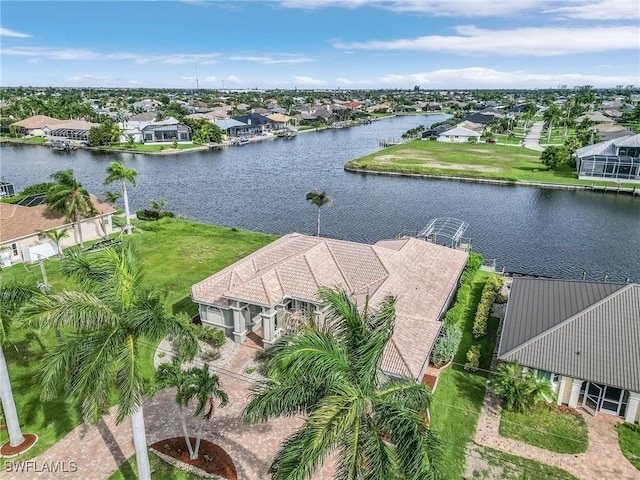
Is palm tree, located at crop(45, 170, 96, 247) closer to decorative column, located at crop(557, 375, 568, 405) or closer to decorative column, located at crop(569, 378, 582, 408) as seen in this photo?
decorative column, located at crop(557, 375, 568, 405)

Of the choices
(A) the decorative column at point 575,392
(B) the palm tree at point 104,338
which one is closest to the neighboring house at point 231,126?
(A) the decorative column at point 575,392

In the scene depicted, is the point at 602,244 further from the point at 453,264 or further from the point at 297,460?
the point at 297,460

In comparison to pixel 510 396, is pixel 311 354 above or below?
above

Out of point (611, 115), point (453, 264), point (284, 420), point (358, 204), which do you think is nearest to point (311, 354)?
point (284, 420)

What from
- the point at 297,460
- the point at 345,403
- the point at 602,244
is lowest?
the point at 602,244

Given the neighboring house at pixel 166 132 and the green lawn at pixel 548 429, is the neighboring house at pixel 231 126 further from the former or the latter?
the green lawn at pixel 548 429

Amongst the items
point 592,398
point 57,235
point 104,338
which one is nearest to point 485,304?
point 592,398

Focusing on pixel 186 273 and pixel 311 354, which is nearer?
pixel 311 354

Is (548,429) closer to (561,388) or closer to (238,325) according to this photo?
(561,388)
